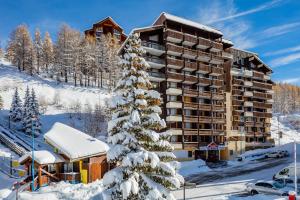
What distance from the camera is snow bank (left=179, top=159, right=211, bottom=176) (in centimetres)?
5088

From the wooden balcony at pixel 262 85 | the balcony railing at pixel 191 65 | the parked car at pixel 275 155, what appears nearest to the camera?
the balcony railing at pixel 191 65

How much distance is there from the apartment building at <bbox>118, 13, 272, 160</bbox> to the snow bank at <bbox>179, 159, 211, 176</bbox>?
391 cm

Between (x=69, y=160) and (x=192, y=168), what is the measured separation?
25255 mm

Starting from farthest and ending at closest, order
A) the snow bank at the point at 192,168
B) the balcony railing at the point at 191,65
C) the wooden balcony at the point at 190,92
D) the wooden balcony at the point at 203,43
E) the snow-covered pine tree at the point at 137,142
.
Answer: the wooden balcony at the point at 203,43 → the balcony railing at the point at 191,65 → the wooden balcony at the point at 190,92 → the snow bank at the point at 192,168 → the snow-covered pine tree at the point at 137,142

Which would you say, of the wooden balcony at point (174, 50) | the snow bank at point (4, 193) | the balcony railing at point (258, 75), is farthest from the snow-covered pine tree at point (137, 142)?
the balcony railing at point (258, 75)

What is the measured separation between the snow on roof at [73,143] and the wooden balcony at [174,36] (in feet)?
98.0

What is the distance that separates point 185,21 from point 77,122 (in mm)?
31137

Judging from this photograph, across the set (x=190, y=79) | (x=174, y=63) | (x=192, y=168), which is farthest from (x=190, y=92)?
(x=192, y=168)

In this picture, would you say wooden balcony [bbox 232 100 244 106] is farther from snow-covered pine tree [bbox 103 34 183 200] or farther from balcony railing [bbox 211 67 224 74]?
snow-covered pine tree [bbox 103 34 183 200]

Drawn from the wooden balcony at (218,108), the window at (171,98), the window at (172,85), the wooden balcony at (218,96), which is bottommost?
the wooden balcony at (218,108)

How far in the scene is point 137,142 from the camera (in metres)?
18.2

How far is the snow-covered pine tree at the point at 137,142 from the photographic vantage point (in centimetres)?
1766

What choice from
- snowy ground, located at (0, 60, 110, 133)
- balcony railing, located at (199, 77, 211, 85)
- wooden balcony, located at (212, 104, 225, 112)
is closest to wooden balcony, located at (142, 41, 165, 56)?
balcony railing, located at (199, 77, 211, 85)

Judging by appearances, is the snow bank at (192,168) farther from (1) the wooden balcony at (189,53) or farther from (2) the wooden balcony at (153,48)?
(1) the wooden balcony at (189,53)
